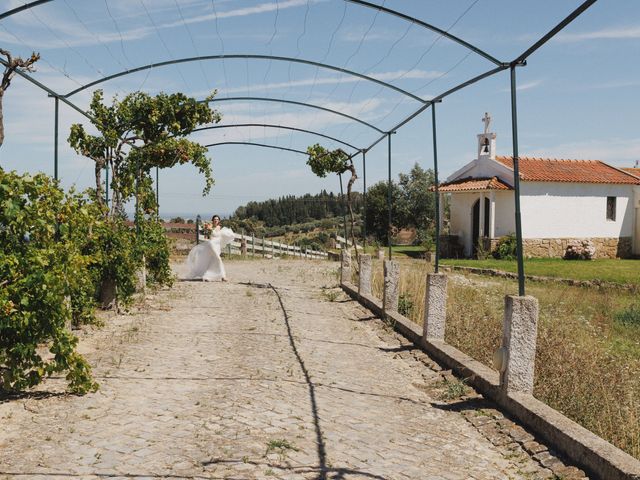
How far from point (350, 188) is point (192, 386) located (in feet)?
40.5

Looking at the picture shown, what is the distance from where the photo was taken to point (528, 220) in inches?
1091

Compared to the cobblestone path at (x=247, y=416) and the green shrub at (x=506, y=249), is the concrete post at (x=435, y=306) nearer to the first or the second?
the cobblestone path at (x=247, y=416)

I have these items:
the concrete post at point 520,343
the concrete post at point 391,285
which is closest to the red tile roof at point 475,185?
the concrete post at point 391,285

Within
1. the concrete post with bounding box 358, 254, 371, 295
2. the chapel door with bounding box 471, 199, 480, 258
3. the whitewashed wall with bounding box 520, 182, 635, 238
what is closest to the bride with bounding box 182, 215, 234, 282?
the concrete post with bounding box 358, 254, 371, 295

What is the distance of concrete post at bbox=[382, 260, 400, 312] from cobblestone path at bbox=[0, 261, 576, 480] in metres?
1.45

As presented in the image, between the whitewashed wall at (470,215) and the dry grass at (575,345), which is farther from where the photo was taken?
the whitewashed wall at (470,215)

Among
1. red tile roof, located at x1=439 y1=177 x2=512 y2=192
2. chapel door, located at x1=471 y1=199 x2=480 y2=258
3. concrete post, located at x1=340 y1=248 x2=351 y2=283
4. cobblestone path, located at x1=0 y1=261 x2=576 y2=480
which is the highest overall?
red tile roof, located at x1=439 y1=177 x2=512 y2=192

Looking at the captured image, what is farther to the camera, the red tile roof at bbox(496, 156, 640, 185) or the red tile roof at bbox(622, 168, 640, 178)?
the red tile roof at bbox(622, 168, 640, 178)

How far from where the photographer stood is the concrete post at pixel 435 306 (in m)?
9.02

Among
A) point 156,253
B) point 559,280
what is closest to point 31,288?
point 156,253

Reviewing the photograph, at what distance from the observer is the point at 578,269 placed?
72.2ft

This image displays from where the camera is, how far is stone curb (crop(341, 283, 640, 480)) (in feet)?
14.9

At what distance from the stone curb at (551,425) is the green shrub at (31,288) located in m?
3.97

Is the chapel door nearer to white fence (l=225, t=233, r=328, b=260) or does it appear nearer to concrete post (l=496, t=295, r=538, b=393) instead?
white fence (l=225, t=233, r=328, b=260)
